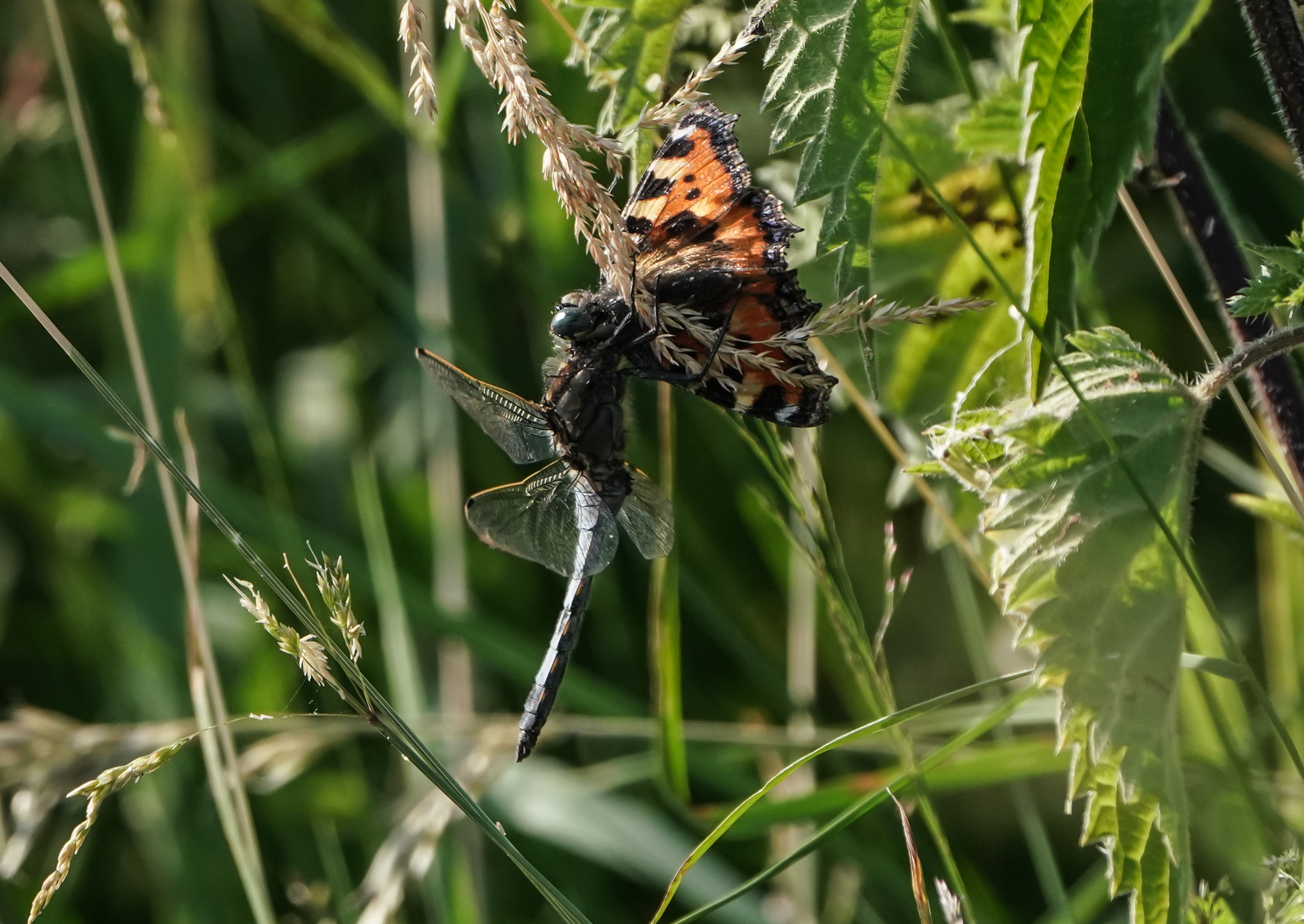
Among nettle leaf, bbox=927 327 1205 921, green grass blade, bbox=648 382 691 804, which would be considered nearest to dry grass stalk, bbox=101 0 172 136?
green grass blade, bbox=648 382 691 804

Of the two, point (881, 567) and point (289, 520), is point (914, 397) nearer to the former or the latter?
point (881, 567)

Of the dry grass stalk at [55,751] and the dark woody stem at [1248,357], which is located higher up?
the dark woody stem at [1248,357]

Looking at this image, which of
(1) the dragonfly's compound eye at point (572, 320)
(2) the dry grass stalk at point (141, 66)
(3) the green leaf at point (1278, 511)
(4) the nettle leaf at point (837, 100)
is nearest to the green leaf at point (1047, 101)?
(4) the nettle leaf at point (837, 100)

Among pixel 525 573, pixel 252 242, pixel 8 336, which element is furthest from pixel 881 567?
pixel 8 336

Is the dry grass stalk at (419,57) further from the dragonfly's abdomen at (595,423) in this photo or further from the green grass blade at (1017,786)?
the green grass blade at (1017,786)

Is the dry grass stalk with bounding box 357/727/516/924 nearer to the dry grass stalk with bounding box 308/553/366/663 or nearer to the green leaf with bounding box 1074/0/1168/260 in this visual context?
the dry grass stalk with bounding box 308/553/366/663

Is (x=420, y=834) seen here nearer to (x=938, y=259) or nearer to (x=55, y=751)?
(x=55, y=751)

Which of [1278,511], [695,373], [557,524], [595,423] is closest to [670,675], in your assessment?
[557,524]
